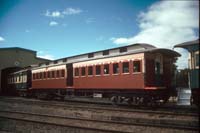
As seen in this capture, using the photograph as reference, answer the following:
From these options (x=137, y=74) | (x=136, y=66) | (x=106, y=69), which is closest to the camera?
(x=137, y=74)

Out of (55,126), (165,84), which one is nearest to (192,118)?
(165,84)

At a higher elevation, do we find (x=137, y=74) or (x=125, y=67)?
(x=125, y=67)

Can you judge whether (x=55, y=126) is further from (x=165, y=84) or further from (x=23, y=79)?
(x=23, y=79)

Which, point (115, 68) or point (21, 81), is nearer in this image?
point (115, 68)

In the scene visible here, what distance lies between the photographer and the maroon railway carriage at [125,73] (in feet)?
34.3

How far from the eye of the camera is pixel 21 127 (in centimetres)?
826

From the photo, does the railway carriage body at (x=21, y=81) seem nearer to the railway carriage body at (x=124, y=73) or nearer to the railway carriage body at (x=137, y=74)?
the railway carriage body at (x=124, y=73)

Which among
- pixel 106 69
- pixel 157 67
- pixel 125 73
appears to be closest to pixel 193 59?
pixel 157 67

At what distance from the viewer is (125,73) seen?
11086 millimetres

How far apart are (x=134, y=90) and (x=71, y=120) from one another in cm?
330

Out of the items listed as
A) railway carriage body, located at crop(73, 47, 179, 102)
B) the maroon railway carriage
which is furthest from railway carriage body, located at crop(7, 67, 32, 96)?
railway carriage body, located at crop(73, 47, 179, 102)

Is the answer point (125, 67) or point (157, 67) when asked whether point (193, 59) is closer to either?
point (157, 67)

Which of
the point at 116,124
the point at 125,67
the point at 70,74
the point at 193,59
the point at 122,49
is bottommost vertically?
the point at 116,124

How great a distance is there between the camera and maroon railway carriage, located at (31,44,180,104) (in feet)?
A: 34.3
